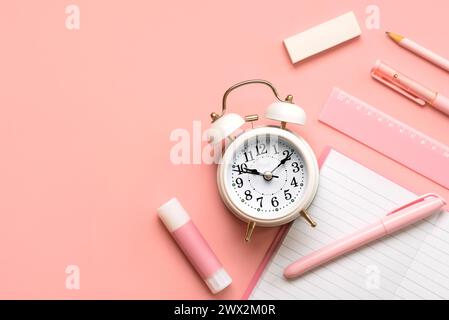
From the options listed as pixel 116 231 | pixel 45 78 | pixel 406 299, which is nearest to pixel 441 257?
pixel 406 299

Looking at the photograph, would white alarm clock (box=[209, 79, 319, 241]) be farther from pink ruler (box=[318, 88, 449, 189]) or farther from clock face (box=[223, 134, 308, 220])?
pink ruler (box=[318, 88, 449, 189])

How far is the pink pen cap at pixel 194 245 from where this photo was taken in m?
1.03

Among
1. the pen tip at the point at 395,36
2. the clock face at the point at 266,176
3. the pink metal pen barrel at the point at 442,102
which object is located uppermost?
the pen tip at the point at 395,36

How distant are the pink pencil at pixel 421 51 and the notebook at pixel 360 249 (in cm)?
22

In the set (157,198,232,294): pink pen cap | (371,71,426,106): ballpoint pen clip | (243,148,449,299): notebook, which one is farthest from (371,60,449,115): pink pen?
(157,198,232,294): pink pen cap

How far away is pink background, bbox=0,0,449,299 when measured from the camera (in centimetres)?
106

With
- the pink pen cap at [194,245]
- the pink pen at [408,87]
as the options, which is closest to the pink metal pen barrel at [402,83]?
the pink pen at [408,87]

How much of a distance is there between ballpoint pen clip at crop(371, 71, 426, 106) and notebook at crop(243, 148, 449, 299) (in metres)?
0.15

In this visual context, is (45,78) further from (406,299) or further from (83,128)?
(406,299)

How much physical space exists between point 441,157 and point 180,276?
0.51 meters

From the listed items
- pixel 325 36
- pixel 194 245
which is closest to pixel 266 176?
pixel 194 245

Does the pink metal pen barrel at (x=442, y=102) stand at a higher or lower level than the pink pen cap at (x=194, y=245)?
higher

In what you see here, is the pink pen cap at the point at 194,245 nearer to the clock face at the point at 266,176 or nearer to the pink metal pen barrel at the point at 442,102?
the clock face at the point at 266,176

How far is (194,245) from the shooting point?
40.5 inches
